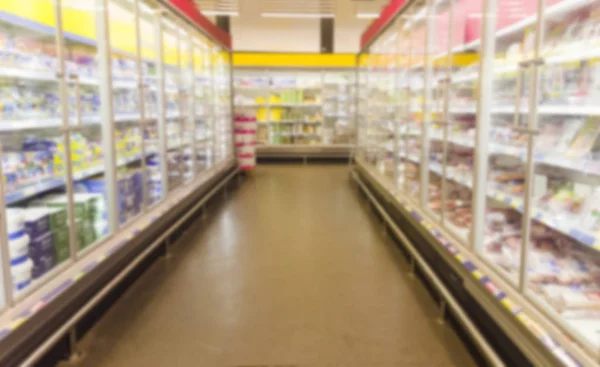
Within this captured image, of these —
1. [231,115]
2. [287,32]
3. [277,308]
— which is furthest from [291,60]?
[277,308]

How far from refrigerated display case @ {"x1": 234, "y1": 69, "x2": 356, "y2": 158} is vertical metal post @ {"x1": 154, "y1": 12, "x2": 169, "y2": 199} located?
7027 millimetres

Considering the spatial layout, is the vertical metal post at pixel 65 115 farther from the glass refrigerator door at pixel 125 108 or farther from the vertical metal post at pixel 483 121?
the vertical metal post at pixel 483 121

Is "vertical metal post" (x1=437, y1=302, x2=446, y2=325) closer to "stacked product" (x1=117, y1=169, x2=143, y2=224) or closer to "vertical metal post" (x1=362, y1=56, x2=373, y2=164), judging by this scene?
"stacked product" (x1=117, y1=169, x2=143, y2=224)

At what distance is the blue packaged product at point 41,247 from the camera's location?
112 inches

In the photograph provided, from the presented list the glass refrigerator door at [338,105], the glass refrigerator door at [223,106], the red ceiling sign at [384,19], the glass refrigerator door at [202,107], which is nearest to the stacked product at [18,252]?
the red ceiling sign at [384,19]

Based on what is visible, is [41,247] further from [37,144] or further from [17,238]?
[37,144]

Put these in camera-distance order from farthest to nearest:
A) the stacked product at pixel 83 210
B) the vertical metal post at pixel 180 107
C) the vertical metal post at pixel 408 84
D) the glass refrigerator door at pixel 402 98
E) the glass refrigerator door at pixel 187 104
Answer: the glass refrigerator door at pixel 187 104
the vertical metal post at pixel 180 107
the glass refrigerator door at pixel 402 98
the vertical metal post at pixel 408 84
the stacked product at pixel 83 210

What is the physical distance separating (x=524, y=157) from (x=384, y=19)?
359cm

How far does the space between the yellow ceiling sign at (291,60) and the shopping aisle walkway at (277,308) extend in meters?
6.72

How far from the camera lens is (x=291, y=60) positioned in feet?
38.1

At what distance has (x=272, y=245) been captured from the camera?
4996 millimetres

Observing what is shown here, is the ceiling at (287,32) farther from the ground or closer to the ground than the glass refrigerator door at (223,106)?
farther from the ground

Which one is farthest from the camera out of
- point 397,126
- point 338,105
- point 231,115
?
point 338,105

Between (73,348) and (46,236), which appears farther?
(46,236)
